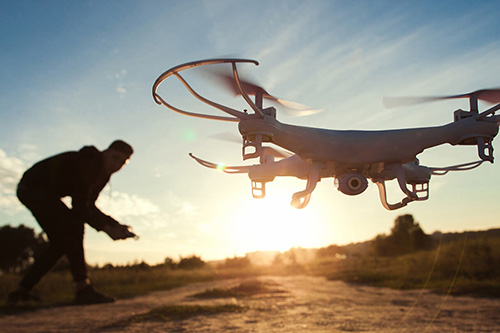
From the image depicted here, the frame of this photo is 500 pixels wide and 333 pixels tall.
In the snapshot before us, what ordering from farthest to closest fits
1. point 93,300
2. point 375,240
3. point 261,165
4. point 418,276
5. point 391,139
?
point 375,240 → point 418,276 → point 93,300 → point 261,165 → point 391,139

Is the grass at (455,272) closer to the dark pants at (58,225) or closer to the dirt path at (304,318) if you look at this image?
the dirt path at (304,318)

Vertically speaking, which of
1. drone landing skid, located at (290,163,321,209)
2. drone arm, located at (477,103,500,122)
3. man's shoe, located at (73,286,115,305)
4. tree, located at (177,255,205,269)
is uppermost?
drone arm, located at (477,103,500,122)

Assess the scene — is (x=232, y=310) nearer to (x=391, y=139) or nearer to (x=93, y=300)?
(x=93, y=300)

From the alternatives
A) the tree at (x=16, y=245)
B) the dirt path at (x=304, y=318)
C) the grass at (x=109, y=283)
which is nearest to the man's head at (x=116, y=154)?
the dirt path at (x=304, y=318)

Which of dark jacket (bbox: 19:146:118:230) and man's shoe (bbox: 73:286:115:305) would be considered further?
man's shoe (bbox: 73:286:115:305)

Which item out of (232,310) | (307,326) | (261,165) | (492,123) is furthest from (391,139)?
(232,310)

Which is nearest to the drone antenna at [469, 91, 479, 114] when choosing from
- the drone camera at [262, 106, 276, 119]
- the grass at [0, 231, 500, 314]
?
the drone camera at [262, 106, 276, 119]

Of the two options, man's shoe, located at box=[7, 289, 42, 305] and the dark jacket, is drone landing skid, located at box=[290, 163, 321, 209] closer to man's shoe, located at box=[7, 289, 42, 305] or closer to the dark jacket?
the dark jacket
